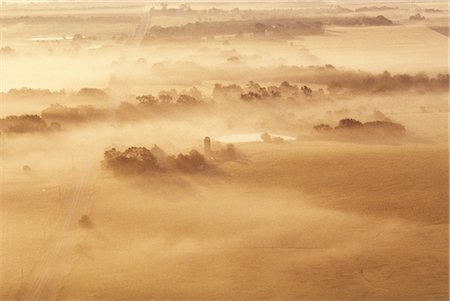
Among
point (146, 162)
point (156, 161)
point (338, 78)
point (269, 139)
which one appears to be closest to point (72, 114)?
point (156, 161)

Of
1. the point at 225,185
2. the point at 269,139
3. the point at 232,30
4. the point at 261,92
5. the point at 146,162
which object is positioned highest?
the point at 232,30

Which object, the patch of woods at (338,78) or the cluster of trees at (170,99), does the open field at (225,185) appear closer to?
the cluster of trees at (170,99)

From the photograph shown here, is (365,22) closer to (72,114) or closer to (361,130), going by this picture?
(361,130)

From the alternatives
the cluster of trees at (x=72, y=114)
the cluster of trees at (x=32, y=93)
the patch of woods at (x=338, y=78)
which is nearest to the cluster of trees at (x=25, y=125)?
the cluster of trees at (x=72, y=114)

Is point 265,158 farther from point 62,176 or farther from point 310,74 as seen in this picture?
point 310,74

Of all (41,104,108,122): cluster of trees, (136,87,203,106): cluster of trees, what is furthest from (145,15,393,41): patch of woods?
(41,104,108,122): cluster of trees

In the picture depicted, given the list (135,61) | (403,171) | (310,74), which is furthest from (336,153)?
(135,61)

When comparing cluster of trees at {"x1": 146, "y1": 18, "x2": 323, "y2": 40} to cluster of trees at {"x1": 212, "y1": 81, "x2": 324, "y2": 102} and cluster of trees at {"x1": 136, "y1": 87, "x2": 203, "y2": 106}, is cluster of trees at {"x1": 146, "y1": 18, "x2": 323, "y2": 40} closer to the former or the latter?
cluster of trees at {"x1": 212, "y1": 81, "x2": 324, "y2": 102}
